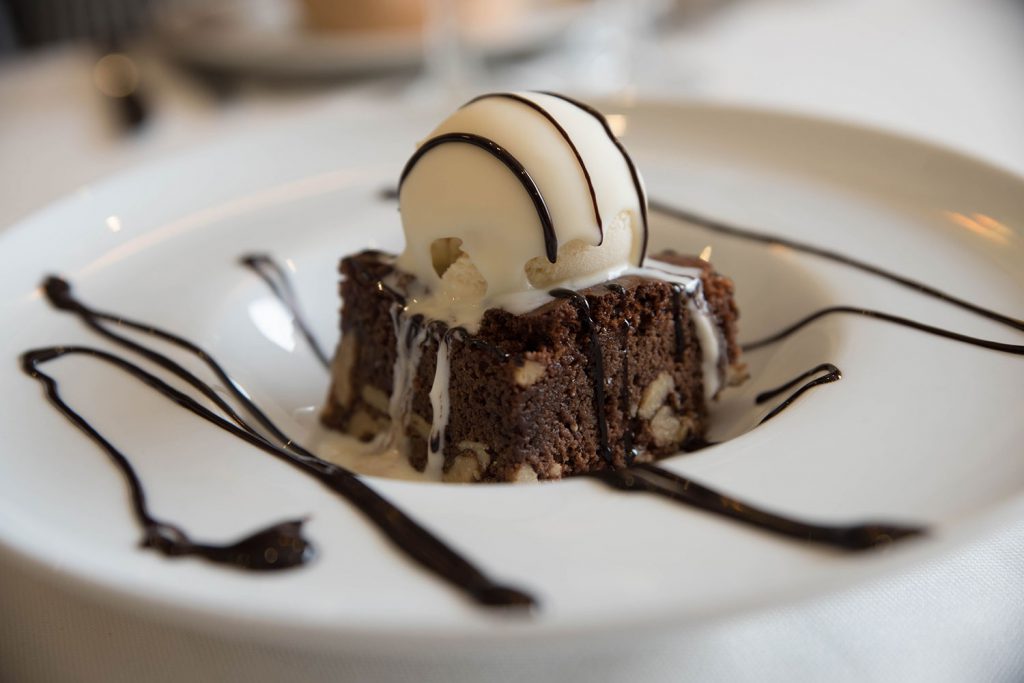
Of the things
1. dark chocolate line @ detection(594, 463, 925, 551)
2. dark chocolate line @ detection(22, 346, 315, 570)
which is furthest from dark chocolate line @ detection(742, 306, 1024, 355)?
dark chocolate line @ detection(22, 346, 315, 570)

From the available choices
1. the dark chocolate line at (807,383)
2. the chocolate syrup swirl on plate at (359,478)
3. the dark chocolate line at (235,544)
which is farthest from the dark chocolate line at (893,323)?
the dark chocolate line at (235,544)

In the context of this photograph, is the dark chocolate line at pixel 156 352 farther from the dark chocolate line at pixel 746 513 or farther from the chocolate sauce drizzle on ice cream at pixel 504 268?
the dark chocolate line at pixel 746 513

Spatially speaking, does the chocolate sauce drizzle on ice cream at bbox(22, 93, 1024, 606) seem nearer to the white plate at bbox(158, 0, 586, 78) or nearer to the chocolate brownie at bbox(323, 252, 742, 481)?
the chocolate brownie at bbox(323, 252, 742, 481)

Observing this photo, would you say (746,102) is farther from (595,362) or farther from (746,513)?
(746,513)

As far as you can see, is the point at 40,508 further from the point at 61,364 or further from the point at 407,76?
the point at 407,76

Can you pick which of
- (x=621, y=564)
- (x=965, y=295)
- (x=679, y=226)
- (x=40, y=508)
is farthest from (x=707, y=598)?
(x=679, y=226)
